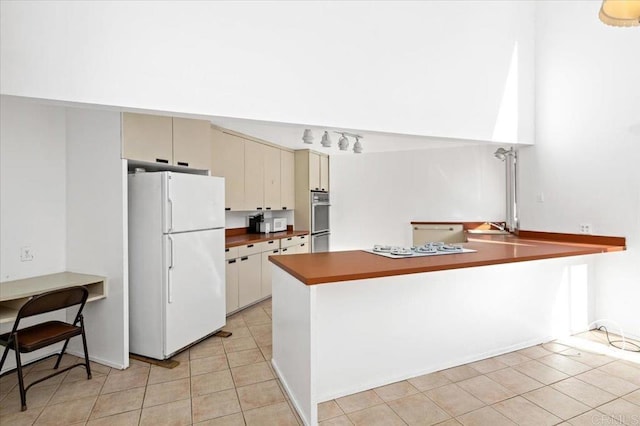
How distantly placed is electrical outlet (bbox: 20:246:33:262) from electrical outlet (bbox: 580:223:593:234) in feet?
16.1

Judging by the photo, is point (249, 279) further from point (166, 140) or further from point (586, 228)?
point (586, 228)

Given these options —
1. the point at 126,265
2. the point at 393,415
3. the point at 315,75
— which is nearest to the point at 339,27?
the point at 315,75

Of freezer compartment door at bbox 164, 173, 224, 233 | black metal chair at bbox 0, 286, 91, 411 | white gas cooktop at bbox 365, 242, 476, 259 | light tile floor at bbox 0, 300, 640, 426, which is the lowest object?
light tile floor at bbox 0, 300, 640, 426

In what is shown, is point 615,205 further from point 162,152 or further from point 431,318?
point 162,152

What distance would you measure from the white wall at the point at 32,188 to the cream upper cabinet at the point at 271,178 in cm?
259

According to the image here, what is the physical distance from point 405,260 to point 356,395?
95 centimetres

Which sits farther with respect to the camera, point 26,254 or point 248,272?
point 248,272

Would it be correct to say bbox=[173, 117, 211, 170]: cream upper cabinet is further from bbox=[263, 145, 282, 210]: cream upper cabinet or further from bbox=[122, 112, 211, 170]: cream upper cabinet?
bbox=[263, 145, 282, 210]: cream upper cabinet

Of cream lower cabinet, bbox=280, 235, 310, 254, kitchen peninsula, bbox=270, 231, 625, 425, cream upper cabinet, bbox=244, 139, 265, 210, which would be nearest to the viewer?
kitchen peninsula, bbox=270, 231, 625, 425

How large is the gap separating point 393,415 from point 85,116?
318cm

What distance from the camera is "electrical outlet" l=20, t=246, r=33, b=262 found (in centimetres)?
275

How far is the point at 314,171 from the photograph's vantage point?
6.05 metres

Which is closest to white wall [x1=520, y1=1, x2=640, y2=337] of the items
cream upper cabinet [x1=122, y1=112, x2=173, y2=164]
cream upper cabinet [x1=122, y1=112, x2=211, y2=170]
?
cream upper cabinet [x1=122, y1=112, x2=211, y2=170]

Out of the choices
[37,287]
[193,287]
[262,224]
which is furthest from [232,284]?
[37,287]
